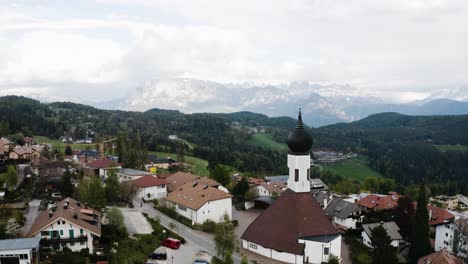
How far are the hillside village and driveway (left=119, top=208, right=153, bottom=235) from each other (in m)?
0.12

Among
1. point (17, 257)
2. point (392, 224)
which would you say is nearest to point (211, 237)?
point (17, 257)

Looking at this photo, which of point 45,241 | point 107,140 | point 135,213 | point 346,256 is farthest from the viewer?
point 107,140

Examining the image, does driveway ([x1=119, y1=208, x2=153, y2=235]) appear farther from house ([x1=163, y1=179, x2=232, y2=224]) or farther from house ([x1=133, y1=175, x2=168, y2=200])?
house ([x1=133, y1=175, x2=168, y2=200])

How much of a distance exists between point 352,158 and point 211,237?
16723 cm

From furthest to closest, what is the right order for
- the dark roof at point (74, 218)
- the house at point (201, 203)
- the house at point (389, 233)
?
the house at point (201, 203)
the house at point (389, 233)
the dark roof at point (74, 218)

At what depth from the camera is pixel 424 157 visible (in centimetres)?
19262

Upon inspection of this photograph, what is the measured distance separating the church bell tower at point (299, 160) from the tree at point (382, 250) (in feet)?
28.1

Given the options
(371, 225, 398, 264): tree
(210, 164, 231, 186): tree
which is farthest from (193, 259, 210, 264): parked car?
(210, 164, 231, 186): tree

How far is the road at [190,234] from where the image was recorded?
40.4m

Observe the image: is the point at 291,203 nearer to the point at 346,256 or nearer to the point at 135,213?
the point at 346,256

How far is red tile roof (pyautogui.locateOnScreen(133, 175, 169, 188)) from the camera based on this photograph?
61.2 m

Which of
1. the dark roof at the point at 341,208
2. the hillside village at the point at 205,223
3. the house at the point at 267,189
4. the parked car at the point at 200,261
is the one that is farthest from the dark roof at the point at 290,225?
A: the house at the point at 267,189

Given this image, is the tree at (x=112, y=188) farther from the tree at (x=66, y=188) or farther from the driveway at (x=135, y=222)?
the tree at (x=66, y=188)

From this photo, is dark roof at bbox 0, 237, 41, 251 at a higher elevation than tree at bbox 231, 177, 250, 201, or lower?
higher
